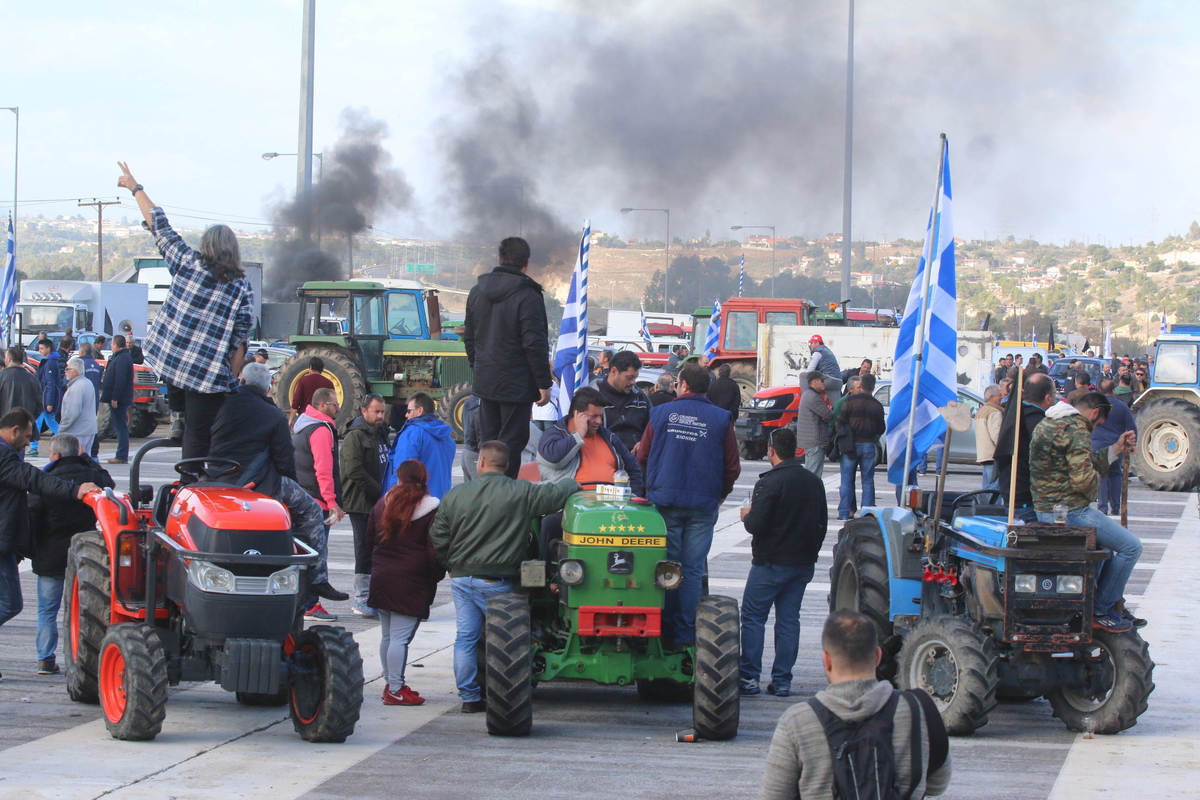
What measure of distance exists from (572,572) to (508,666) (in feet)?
1.87

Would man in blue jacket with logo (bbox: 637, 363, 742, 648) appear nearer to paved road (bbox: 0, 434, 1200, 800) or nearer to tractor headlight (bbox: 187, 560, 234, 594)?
paved road (bbox: 0, 434, 1200, 800)

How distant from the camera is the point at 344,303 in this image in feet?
84.1

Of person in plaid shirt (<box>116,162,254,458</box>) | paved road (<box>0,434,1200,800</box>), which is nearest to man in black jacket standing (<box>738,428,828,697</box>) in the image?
paved road (<box>0,434,1200,800</box>)

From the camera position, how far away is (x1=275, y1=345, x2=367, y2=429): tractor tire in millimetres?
24141

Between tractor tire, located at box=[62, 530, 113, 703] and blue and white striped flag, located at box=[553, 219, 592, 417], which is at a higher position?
blue and white striped flag, located at box=[553, 219, 592, 417]

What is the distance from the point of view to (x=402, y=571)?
8.05m

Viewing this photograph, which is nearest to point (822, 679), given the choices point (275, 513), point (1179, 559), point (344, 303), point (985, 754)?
point (985, 754)

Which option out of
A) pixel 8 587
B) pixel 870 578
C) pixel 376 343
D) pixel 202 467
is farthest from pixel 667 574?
pixel 376 343

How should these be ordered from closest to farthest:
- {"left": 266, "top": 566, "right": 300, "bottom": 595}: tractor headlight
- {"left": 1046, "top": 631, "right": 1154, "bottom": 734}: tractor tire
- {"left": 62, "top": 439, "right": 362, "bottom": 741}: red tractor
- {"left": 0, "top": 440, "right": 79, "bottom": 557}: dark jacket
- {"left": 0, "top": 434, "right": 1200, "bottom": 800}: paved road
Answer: {"left": 0, "top": 434, "right": 1200, "bottom": 800}: paved road → {"left": 62, "top": 439, "right": 362, "bottom": 741}: red tractor → {"left": 266, "top": 566, "right": 300, "bottom": 595}: tractor headlight → {"left": 1046, "top": 631, "right": 1154, "bottom": 734}: tractor tire → {"left": 0, "top": 440, "right": 79, "bottom": 557}: dark jacket

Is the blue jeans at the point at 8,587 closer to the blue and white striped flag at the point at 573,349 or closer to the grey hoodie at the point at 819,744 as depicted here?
the blue and white striped flag at the point at 573,349

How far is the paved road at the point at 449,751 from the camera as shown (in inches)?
249

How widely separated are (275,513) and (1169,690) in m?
5.64

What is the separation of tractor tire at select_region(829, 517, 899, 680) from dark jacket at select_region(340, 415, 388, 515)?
382 centimetres

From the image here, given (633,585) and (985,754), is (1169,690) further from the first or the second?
(633,585)
